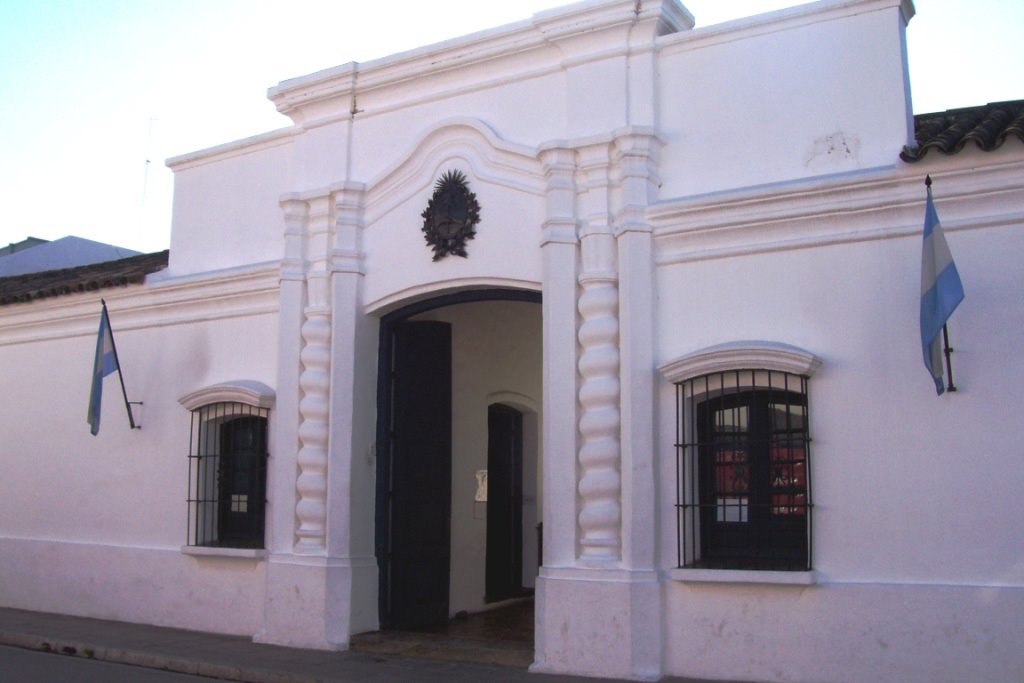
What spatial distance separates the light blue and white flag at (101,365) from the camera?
39.3ft

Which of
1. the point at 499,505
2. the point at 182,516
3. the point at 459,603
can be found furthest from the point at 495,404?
the point at 182,516

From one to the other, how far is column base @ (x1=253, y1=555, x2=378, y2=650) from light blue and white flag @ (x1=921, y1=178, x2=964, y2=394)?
5.55 meters

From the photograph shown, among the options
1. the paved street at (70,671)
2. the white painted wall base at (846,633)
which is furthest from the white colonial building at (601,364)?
the paved street at (70,671)

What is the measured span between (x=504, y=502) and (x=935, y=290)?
6.96 meters

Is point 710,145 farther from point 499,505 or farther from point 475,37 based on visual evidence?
point 499,505

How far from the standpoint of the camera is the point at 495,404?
42.6 feet

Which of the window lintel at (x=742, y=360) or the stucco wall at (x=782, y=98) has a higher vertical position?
the stucco wall at (x=782, y=98)

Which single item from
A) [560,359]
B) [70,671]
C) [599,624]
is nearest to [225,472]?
[70,671]

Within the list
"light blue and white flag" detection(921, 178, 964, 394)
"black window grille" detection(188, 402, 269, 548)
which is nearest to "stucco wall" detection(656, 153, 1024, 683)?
"light blue and white flag" detection(921, 178, 964, 394)

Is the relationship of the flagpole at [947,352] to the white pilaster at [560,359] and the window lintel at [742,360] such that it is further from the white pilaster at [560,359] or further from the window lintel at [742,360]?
the white pilaster at [560,359]

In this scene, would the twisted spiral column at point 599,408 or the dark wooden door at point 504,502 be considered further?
the dark wooden door at point 504,502

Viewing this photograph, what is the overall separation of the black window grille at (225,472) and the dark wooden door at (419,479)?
4.99ft

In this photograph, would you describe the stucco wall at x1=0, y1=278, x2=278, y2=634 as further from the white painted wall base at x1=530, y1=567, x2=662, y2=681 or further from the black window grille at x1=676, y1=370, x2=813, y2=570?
the black window grille at x1=676, y1=370, x2=813, y2=570

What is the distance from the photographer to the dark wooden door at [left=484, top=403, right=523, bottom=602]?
13008 millimetres
